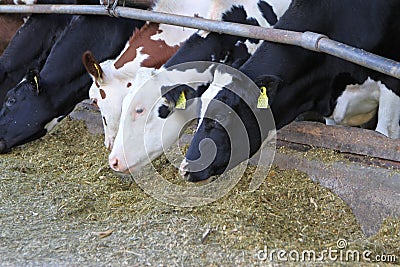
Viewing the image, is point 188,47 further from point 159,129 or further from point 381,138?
point 381,138

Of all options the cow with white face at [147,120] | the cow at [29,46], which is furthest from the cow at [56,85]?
the cow with white face at [147,120]

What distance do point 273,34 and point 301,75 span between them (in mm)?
597

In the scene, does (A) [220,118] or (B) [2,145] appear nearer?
(A) [220,118]

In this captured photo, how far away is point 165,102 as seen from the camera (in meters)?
5.17

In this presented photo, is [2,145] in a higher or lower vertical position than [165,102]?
lower

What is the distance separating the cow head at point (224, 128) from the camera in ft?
14.5

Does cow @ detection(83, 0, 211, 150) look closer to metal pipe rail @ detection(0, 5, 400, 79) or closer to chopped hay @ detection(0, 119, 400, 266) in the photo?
metal pipe rail @ detection(0, 5, 400, 79)

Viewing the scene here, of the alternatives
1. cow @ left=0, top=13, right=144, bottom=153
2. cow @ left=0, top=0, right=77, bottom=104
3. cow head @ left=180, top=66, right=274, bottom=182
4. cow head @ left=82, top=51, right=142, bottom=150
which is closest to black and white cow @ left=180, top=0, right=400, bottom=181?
cow head @ left=180, top=66, right=274, bottom=182

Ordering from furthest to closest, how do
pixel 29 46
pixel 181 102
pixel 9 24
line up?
pixel 9 24, pixel 29 46, pixel 181 102

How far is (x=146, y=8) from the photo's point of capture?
5.84 metres

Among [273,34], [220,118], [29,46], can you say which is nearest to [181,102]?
[220,118]

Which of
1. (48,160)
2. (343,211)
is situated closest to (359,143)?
(343,211)

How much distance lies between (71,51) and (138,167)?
1.67 m

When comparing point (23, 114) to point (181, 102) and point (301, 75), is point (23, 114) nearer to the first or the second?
point (181, 102)
